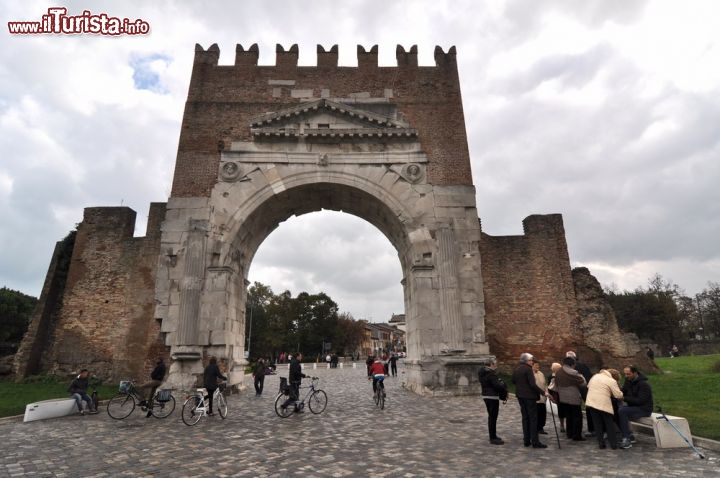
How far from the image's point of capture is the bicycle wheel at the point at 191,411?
29.8ft

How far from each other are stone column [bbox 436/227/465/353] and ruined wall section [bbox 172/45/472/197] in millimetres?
2421

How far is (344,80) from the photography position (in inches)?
674

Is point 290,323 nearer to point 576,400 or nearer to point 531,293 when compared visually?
point 531,293

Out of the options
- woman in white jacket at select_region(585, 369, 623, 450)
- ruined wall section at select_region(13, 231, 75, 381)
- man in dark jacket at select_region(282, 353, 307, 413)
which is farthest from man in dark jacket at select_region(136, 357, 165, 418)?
woman in white jacket at select_region(585, 369, 623, 450)

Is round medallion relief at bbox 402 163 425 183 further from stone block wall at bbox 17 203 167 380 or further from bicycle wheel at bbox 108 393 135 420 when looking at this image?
bicycle wheel at bbox 108 393 135 420

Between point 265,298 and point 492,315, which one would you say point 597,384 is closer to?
point 492,315

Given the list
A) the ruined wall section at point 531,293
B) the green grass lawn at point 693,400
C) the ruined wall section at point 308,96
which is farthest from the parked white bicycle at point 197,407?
the ruined wall section at point 531,293

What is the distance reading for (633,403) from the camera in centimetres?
695

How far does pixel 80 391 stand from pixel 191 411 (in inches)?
139

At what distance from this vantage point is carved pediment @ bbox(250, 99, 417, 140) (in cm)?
1574

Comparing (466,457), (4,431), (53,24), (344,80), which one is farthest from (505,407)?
(53,24)

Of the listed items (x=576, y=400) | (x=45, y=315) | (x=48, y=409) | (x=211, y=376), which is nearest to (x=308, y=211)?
→ (x=211, y=376)

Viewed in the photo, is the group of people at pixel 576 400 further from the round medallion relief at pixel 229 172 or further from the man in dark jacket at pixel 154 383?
the round medallion relief at pixel 229 172

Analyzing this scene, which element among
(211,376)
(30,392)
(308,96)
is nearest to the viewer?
(211,376)
